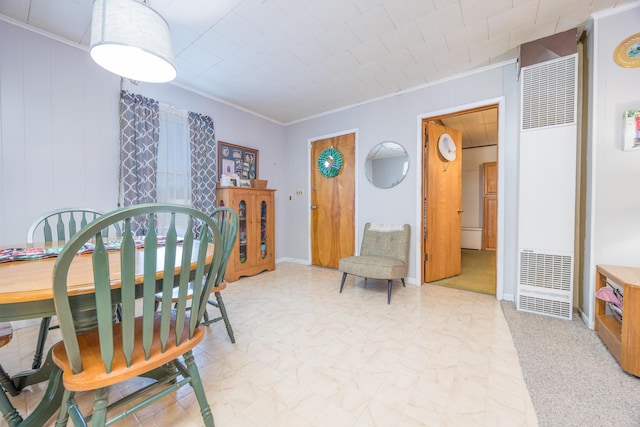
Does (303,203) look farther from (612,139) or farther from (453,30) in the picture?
(612,139)

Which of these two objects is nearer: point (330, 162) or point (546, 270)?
point (546, 270)

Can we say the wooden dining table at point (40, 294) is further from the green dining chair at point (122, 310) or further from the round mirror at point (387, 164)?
the round mirror at point (387, 164)

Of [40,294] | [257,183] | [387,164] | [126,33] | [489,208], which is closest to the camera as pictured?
[40,294]

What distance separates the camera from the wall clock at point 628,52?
1.83 m

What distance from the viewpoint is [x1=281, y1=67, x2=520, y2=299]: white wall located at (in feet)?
8.49

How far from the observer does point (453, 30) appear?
83.3 inches

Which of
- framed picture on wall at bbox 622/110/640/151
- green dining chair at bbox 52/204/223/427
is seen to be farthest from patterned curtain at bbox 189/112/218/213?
framed picture on wall at bbox 622/110/640/151

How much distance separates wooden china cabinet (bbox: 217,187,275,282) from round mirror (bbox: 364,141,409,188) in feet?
4.91

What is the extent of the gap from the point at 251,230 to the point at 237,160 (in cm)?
107

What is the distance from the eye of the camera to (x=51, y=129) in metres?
2.23

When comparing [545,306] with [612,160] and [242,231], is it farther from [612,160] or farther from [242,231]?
[242,231]

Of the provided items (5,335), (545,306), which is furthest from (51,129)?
(545,306)

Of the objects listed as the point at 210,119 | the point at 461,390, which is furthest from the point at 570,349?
the point at 210,119

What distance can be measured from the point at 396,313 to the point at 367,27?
8.08 feet
